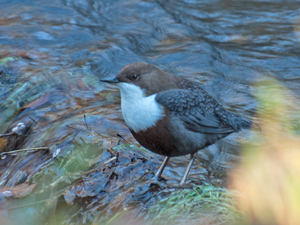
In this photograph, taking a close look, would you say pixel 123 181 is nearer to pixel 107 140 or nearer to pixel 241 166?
pixel 107 140

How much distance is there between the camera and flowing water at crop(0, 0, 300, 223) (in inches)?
179

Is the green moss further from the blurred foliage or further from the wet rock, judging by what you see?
the wet rock

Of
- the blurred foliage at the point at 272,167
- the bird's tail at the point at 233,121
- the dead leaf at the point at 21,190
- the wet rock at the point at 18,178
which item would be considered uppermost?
the bird's tail at the point at 233,121

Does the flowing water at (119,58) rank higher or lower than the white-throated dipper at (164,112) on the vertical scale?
lower

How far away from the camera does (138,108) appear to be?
3.39m

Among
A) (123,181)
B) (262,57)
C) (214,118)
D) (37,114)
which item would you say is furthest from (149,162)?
(262,57)

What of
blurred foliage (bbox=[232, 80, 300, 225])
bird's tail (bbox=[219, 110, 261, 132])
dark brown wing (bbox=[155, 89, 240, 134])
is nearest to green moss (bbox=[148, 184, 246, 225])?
blurred foliage (bbox=[232, 80, 300, 225])

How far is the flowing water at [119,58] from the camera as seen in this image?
4555 millimetres

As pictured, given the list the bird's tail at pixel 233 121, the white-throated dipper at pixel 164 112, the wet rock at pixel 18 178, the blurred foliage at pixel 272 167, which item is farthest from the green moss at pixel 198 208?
the wet rock at pixel 18 178

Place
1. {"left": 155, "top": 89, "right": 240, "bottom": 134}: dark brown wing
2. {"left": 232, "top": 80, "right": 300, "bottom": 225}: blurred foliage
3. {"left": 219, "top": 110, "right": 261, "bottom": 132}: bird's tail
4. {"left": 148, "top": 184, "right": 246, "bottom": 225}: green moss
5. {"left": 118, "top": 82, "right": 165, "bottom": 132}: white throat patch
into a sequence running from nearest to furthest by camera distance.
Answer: {"left": 148, "top": 184, "right": 246, "bottom": 225}: green moss → {"left": 232, "top": 80, "right": 300, "bottom": 225}: blurred foliage → {"left": 118, "top": 82, "right": 165, "bottom": 132}: white throat patch → {"left": 155, "top": 89, "right": 240, "bottom": 134}: dark brown wing → {"left": 219, "top": 110, "right": 261, "bottom": 132}: bird's tail

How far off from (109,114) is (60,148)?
1.10 metres

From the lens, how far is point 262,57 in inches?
284

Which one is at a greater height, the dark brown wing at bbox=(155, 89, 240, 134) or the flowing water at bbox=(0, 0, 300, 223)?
the dark brown wing at bbox=(155, 89, 240, 134)

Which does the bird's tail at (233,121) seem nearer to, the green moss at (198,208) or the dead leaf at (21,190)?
the green moss at (198,208)
